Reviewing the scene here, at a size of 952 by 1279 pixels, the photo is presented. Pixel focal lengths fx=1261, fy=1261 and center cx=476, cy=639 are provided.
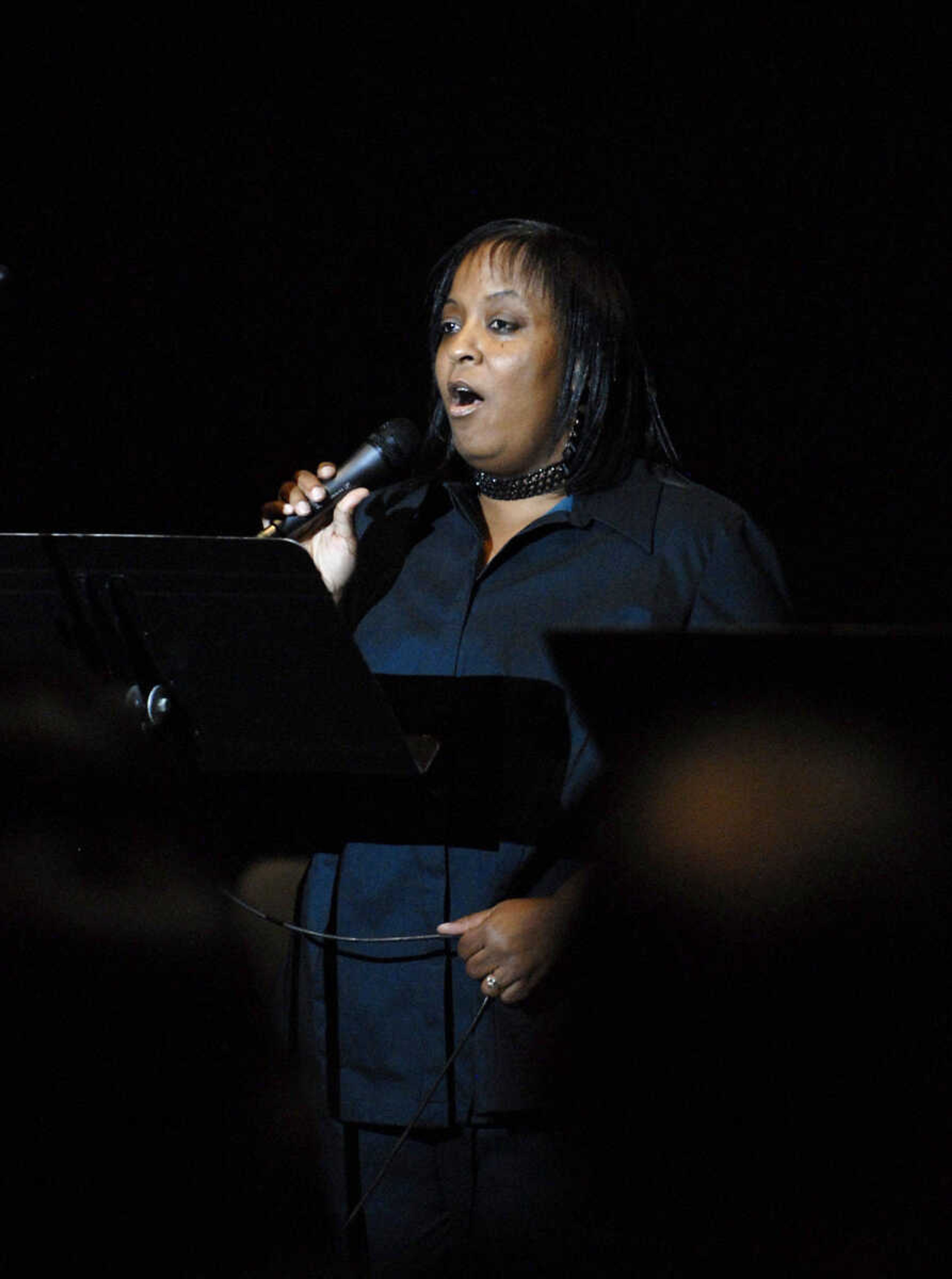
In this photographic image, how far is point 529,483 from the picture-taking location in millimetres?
1503

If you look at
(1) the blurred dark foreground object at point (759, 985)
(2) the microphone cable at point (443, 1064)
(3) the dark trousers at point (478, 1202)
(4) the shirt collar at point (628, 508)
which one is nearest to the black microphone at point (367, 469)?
(4) the shirt collar at point (628, 508)

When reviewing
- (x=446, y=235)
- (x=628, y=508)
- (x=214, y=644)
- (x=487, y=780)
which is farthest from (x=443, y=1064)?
(x=446, y=235)

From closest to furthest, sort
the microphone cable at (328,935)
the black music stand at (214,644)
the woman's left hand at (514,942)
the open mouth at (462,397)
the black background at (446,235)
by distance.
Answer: the black music stand at (214,644)
the woman's left hand at (514,942)
the microphone cable at (328,935)
the open mouth at (462,397)
the black background at (446,235)

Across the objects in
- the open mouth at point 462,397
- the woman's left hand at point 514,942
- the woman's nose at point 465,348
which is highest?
→ the woman's nose at point 465,348

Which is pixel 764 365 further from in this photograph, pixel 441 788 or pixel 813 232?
pixel 441 788

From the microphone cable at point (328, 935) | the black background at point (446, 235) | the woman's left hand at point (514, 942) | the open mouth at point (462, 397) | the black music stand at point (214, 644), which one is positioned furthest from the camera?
the black background at point (446, 235)

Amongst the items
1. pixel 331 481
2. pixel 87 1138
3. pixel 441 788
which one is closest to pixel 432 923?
pixel 441 788

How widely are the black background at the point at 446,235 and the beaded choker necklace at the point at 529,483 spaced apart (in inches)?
17.5

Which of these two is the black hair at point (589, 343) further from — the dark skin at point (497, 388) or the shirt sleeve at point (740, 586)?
the shirt sleeve at point (740, 586)

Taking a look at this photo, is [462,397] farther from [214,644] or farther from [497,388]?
[214,644]

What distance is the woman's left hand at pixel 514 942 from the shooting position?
1.27 metres

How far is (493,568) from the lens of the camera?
1.46 metres

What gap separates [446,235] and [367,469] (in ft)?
2.11

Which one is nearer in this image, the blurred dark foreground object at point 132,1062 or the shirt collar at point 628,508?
the shirt collar at point 628,508
